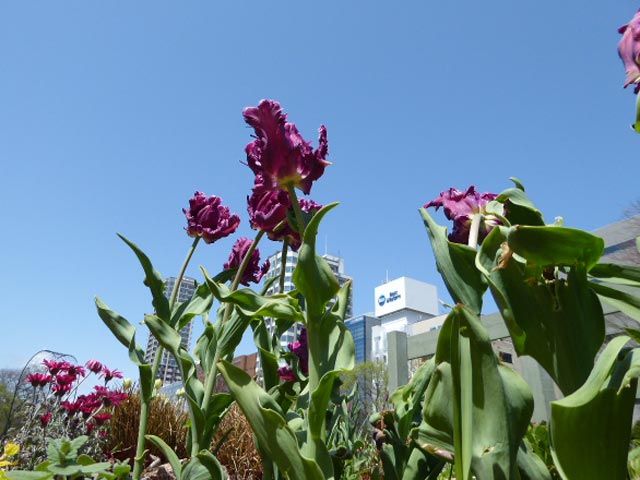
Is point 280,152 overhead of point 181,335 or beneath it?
overhead

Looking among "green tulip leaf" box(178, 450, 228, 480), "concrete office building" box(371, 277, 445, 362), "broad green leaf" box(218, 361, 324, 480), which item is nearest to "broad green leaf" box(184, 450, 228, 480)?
"green tulip leaf" box(178, 450, 228, 480)

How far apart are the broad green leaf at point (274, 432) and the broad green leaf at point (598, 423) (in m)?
0.33

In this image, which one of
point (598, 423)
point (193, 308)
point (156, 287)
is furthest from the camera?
point (193, 308)

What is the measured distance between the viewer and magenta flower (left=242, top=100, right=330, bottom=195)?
0.97 metres

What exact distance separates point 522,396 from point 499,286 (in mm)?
146

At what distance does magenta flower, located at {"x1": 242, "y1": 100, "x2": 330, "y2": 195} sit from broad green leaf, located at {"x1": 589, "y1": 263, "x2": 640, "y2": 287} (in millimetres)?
573

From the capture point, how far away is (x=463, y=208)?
0.90m

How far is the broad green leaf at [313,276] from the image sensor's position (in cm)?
78

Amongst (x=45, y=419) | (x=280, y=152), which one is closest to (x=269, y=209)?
(x=280, y=152)

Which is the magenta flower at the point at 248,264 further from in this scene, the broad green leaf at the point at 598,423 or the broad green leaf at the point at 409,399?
the broad green leaf at the point at 598,423

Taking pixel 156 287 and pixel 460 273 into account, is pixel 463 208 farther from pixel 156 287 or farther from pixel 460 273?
pixel 156 287

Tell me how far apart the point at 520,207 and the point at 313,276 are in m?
0.36

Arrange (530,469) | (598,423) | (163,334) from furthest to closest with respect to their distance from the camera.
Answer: (163,334) → (530,469) → (598,423)

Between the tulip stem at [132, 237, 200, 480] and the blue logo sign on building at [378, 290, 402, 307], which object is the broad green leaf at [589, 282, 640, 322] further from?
the blue logo sign on building at [378, 290, 402, 307]
